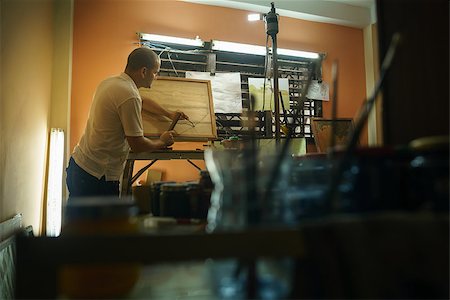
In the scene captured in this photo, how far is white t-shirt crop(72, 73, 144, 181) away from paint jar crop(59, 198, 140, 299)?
1349 millimetres

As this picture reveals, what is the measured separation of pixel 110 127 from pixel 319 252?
1.60 meters

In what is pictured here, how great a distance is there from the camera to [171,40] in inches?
126

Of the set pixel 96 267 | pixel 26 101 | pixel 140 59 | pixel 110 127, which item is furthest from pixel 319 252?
pixel 26 101

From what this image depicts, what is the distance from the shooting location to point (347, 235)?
0.42m

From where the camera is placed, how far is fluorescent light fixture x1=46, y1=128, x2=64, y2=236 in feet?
8.16

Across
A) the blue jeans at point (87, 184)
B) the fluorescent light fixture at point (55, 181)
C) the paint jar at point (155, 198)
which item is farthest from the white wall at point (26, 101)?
the paint jar at point (155, 198)

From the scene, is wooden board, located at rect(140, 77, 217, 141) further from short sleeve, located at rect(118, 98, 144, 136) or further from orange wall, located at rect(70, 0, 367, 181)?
orange wall, located at rect(70, 0, 367, 181)

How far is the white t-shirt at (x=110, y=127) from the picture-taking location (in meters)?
1.78

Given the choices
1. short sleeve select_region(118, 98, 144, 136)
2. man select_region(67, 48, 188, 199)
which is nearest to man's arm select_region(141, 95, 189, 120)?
man select_region(67, 48, 188, 199)

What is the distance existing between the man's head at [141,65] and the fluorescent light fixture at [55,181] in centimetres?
105

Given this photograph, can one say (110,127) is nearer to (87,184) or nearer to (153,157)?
(87,184)

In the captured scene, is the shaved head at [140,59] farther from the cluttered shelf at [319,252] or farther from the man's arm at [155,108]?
the cluttered shelf at [319,252]

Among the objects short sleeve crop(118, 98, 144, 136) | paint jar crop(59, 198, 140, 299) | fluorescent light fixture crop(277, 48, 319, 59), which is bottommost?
paint jar crop(59, 198, 140, 299)

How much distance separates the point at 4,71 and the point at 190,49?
1796 millimetres
